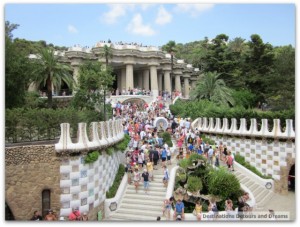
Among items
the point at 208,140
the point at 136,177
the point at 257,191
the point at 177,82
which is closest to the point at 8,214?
the point at 136,177

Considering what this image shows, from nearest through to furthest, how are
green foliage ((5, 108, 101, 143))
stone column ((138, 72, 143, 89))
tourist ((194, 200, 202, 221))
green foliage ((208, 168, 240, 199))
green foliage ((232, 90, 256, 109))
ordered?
tourist ((194, 200, 202, 221))
green foliage ((5, 108, 101, 143))
green foliage ((208, 168, 240, 199))
green foliage ((232, 90, 256, 109))
stone column ((138, 72, 143, 89))

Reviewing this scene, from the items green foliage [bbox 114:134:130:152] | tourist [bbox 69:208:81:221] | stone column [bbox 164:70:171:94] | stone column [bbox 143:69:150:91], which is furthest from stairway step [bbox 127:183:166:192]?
stone column [bbox 164:70:171:94]

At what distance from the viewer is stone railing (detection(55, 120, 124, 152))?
13883 mm

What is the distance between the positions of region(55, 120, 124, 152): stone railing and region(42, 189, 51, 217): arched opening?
1.80 metres

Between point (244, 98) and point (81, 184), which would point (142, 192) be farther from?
point (244, 98)

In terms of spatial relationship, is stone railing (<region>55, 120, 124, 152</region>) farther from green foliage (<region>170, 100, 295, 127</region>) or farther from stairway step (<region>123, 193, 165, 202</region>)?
green foliage (<region>170, 100, 295, 127</region>)

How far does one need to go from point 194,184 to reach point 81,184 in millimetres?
5624

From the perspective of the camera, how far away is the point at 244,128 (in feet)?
78.5

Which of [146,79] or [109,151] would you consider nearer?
[109,151]

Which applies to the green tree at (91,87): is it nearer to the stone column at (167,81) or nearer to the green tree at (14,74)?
the green tree at (14,74)

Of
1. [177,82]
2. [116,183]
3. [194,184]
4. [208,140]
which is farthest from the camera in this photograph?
[177,82]

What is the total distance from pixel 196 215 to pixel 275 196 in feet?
27.9

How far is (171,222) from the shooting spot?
495 inches

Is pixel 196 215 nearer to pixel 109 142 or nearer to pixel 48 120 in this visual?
pixel 109 142
